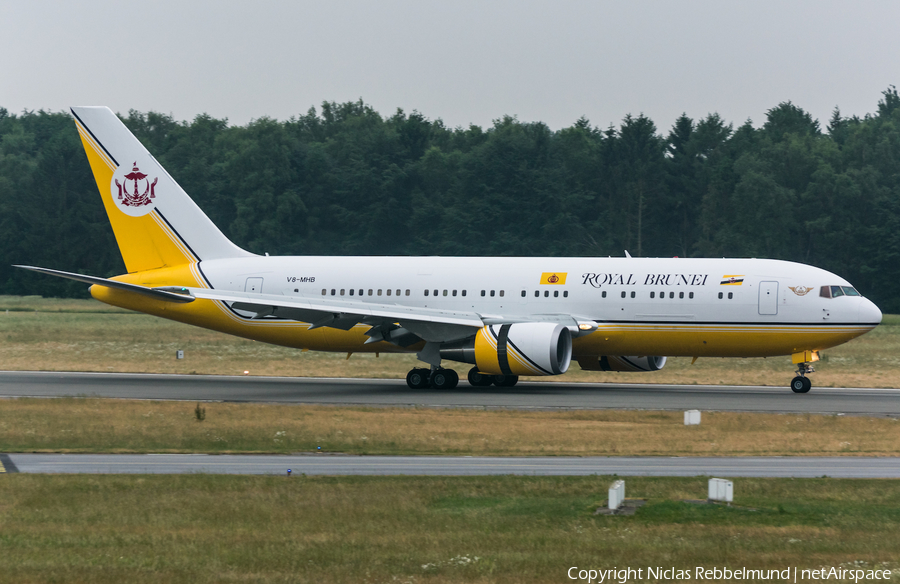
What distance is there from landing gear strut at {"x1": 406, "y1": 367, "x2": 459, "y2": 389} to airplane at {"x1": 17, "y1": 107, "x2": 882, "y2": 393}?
0.05 m

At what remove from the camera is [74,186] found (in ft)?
348

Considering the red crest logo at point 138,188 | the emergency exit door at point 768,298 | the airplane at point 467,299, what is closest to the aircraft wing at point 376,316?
the airplane at point 467,299

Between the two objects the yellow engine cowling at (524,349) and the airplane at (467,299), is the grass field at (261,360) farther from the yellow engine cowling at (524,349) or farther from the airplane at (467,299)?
the yellow engine cowling at (524,349)

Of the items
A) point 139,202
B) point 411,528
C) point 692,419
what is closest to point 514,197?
point 139,202

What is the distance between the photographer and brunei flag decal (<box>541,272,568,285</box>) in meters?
35.2

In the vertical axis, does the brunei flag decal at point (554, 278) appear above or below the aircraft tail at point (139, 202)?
below

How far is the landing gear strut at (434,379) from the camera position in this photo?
35.3m

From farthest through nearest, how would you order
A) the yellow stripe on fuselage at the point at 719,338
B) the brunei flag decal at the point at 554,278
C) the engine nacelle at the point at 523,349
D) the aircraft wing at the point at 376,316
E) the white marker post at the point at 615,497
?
the brunei flag decal at the point at 554,278 < the aircraft wing at the point at 376,316 < the yellow stripe on fuselage at the point at 719,338 < the engine nacelle at the point at 523,349 < the white marker post at the point at 615,497

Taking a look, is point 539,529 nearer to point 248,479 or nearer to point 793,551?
point 793,551

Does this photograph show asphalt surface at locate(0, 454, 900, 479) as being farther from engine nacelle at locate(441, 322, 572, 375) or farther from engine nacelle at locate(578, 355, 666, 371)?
engine nacelle at locate(578, 355, 666, 371)

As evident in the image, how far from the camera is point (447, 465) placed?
1919 centimetres

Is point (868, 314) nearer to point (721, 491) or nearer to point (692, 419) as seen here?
point (692, 419)

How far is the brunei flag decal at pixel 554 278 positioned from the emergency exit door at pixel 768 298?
628 cm

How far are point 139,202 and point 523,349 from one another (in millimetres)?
15990
